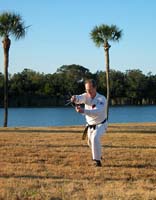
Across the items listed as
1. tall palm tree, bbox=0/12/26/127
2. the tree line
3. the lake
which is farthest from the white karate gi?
the tree line

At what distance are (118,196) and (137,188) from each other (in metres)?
0.84

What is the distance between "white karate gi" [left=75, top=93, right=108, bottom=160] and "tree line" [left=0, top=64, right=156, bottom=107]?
77.0m

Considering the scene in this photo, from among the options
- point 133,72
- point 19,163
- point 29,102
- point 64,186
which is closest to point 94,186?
point 64,186

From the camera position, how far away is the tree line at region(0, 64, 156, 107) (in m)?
93.9

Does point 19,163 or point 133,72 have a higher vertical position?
point 133,72

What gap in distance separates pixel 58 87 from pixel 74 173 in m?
85.1

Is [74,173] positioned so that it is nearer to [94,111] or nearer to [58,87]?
[94,111]

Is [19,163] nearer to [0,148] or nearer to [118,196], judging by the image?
[0,148]

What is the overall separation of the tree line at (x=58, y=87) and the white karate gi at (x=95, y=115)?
77.0 meters

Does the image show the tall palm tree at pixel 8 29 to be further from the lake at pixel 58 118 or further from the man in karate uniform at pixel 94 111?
the man in karate uniform at pixel 94 111

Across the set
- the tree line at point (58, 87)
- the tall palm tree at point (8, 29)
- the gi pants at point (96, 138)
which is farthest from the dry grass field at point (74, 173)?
the tree line at point (58, 87)

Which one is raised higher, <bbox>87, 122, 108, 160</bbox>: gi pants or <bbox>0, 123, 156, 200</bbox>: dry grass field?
<bbox>87, 122, 108, 160</bbox>: gi pants

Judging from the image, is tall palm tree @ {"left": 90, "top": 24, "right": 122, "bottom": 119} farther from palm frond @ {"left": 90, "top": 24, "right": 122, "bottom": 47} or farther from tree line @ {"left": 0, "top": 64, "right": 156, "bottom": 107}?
tree line @ {"left": 0, "top": 64, "right": 156, "bottom": 107}

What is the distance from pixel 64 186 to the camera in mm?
8734
